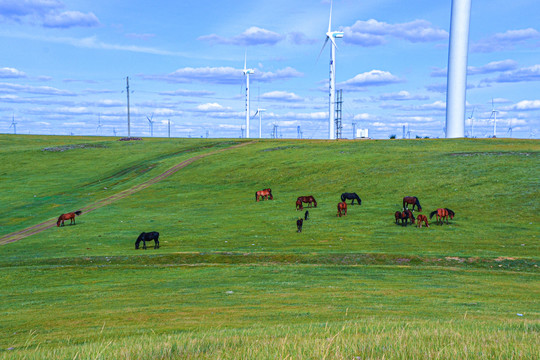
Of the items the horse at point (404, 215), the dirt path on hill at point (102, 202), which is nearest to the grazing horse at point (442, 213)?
the horse at point (404, 215)

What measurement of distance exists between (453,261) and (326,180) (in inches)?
1649

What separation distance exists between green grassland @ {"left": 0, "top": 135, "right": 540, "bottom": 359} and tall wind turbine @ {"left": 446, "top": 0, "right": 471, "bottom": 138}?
1404cm

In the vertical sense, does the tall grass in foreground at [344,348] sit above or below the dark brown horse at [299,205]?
above

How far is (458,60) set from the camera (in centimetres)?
9694

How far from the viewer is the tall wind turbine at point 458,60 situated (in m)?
94.4

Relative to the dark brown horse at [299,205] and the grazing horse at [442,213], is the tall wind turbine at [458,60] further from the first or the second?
the grazing horse at [442,213]

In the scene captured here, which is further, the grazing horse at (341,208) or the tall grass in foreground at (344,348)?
the grazing horse at (341,208)

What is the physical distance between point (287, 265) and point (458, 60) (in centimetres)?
8182

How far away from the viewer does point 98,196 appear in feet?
255

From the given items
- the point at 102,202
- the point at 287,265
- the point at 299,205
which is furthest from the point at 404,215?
the point at 102,202

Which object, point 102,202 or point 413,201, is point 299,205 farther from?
point 102,202

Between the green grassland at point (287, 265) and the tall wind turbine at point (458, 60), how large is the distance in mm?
14041

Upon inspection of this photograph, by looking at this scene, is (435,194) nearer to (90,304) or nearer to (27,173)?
(90,304)

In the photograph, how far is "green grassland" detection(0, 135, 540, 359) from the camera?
9234 mm
